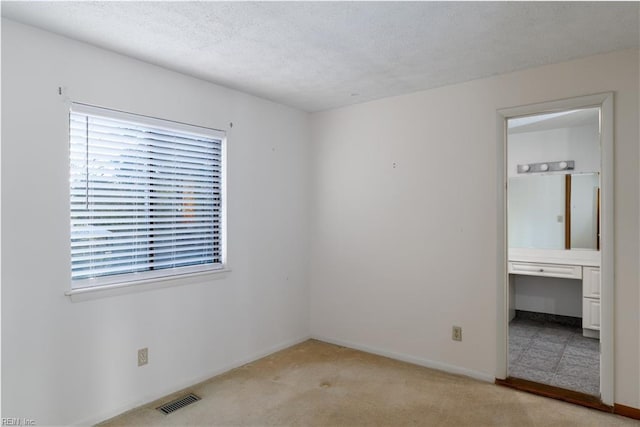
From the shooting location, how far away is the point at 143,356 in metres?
2.78

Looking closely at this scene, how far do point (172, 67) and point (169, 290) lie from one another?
168 centimetres

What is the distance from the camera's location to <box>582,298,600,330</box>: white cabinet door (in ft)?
13.7

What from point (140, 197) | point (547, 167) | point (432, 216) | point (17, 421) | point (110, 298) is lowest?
point (17, 421)

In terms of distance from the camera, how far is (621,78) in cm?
264

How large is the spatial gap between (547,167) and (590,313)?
69.2 inches

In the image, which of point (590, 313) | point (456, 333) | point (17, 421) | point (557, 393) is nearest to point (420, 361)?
point (456, 333)

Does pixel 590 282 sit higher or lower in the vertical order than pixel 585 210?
lower

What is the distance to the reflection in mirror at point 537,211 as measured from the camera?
4730mm

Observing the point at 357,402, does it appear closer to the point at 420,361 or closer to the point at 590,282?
the point at 420,361

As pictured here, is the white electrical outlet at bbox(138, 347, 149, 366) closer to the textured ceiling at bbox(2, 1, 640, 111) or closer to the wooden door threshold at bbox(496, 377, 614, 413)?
the textured ceiling at bbox(2, 1, 640, 111)

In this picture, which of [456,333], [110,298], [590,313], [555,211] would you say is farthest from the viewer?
[555,211]

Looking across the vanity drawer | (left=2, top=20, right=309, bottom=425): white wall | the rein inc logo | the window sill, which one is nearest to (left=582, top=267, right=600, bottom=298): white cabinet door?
the vanity drawer

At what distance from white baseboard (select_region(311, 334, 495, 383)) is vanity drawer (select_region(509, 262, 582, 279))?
1.93 metres

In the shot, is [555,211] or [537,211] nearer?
[555,211]
